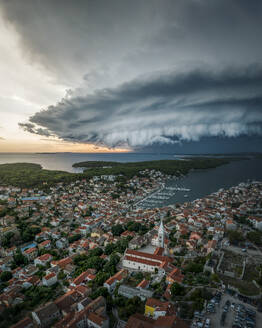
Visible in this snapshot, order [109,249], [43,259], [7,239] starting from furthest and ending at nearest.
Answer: [7,239] → [109,249] → [43,259]

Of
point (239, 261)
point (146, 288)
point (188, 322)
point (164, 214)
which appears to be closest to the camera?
point (188, 322)

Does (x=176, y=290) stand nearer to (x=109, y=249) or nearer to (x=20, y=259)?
(x=109, y=249)

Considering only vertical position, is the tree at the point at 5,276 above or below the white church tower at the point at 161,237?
below

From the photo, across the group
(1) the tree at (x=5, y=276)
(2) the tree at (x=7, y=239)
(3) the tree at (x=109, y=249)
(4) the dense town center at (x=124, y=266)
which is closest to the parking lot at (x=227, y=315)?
(4) the dense town center at (x=124, y=266)

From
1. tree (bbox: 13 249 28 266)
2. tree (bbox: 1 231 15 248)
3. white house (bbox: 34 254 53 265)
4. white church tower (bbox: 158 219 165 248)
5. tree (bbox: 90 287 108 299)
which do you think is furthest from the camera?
tree (bbox: 1 231 15 248)

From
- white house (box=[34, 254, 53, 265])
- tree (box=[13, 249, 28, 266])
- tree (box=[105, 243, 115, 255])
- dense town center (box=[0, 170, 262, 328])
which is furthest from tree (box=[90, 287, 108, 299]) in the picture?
tree (box=[13, 249, 28, 266])

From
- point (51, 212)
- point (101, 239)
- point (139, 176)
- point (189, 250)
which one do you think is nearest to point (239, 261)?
point (189, 250)

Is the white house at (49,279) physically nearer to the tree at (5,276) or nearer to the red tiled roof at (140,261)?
the tree at (5,276)

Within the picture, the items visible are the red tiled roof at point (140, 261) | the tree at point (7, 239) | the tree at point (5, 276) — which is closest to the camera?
the tree at point (5, 276)

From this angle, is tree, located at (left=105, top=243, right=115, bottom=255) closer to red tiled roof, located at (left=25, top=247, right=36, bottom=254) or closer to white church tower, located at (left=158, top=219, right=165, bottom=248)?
white church tower, located at (left=158, top=219, right=165, bottom=248)

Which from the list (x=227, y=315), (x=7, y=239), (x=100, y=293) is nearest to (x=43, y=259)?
(x=7, y=239)

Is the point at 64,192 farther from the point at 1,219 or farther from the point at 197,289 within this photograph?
the point at 197,289
